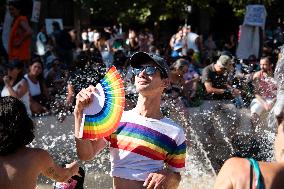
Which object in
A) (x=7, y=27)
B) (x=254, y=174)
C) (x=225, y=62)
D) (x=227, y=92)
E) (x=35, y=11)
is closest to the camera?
(x=254, y=174)

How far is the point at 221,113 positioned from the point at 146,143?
20.2ft

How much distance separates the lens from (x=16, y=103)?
337 cm

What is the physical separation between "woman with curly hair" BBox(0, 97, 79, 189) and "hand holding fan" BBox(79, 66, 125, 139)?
1.00 ft

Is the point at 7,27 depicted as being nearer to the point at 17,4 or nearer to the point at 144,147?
the point at 17,4

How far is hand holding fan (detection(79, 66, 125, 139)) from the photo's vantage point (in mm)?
3533

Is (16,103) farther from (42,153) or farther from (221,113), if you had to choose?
(221,113)

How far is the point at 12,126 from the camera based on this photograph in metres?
3.30

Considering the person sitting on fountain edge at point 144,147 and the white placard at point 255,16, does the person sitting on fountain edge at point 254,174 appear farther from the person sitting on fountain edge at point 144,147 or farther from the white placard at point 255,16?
the white placard at point 255,16

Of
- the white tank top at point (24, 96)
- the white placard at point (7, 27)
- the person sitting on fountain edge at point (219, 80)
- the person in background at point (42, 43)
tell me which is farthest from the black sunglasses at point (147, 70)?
the person in background at point (42, 43)

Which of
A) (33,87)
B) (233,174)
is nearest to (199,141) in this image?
(33,87)

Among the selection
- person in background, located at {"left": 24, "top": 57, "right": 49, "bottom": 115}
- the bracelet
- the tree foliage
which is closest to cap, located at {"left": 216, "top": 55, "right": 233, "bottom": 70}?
the bracelet

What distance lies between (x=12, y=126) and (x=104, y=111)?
54 centimetres

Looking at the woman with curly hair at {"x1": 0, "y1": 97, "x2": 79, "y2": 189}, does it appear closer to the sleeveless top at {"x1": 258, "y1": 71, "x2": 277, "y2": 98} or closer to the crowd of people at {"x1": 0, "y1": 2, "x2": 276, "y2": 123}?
the crowd of people at {"x1": 0, "y1": 2, "x2": 276, "y2": 123}

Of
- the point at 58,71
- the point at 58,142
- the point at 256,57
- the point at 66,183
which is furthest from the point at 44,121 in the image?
the point at 256,57
